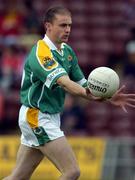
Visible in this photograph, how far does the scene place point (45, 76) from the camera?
8102 mm

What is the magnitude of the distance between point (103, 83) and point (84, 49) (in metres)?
8.64

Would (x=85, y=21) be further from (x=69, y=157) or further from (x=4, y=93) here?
(x=69, y=157)

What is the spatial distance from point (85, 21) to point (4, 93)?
3163 millimetres

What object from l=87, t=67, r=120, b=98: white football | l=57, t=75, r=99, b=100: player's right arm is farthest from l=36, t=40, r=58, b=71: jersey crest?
l=87, t=67, r=120, b=98: white football

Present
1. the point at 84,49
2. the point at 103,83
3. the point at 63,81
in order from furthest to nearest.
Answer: the point at 84,49, the point at 63,81, the point at 103,83

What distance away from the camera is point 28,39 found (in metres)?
15.6

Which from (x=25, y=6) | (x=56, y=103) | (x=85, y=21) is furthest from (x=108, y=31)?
(x=56, y=103)

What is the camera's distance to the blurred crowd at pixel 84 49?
14.7 m

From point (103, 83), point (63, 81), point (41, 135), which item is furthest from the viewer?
point (41, 135)

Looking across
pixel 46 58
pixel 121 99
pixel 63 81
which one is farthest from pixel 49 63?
pixel 121 99

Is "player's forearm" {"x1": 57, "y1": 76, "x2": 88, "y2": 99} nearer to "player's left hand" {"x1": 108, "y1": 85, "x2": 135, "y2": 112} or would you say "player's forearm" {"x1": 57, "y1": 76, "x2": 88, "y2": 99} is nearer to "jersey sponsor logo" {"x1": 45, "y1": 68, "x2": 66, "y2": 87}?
"jersey sponsor logo" {"x1": 45, "y1": 68, "x2": 66, "y2": 87}

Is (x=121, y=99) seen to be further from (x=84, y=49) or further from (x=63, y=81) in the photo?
(x=84, y=49)

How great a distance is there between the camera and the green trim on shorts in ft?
27.1

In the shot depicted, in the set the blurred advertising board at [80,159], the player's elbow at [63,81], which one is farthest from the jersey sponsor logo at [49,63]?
the blurred advertising board at [80,159]
